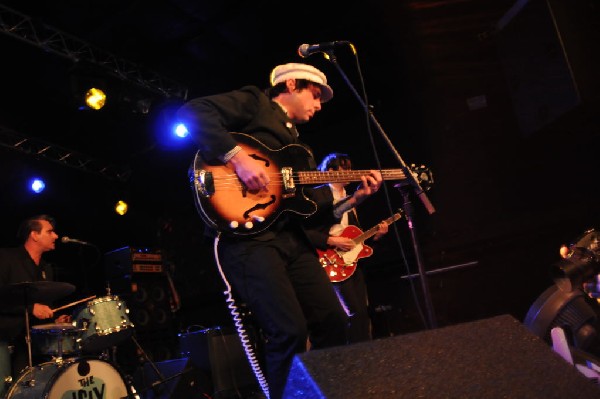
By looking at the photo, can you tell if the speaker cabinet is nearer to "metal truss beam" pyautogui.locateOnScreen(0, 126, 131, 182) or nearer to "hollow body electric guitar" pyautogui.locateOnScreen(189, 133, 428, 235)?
"hollow body electric guitar" pyautogui.locateOnScreen(189, 133, 428, 235)

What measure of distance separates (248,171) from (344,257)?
2.64 m

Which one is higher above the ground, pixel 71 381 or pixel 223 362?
pixel 71 381

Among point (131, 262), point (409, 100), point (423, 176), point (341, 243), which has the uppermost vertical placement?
point (409, 100)

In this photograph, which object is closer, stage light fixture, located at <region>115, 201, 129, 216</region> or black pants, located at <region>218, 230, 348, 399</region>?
black pants, located at <region>218, 230, 348, 399</region>

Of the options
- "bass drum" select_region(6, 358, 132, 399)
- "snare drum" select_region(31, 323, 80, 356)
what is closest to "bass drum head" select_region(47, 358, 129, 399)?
"bass drum" select_region(6, 358, 132, 399)

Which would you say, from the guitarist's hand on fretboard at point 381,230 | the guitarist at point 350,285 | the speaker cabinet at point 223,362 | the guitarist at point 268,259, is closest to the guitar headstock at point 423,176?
the guitarist at point 350,285

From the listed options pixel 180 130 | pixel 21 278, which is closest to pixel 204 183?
Answer: pixel 21 278

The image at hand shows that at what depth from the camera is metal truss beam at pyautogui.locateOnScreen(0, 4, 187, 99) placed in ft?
18.4

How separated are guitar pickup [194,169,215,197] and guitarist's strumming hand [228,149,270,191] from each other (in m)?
0.14

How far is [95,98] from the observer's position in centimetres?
643

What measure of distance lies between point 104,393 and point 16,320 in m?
1.12

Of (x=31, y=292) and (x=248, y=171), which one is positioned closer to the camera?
(x=248, y=171)

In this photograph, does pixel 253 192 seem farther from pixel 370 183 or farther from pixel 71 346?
pixel 71 346

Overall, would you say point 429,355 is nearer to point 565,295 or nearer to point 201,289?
point 565,295
